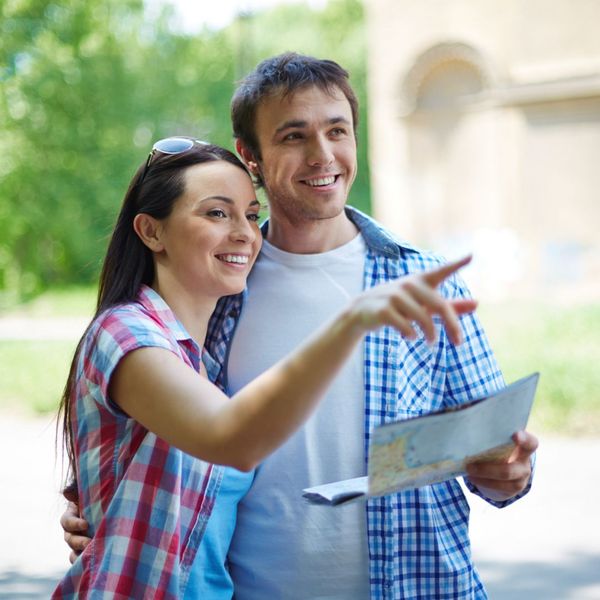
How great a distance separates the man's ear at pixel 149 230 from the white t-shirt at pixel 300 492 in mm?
402

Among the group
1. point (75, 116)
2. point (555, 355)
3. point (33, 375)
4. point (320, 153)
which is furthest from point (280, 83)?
point (75, 116)

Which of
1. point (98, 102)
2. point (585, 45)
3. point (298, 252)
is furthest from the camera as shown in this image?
point (98, 102)

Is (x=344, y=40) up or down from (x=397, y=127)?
up

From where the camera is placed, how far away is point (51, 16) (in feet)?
77.5

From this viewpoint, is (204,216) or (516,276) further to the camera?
(516,276)

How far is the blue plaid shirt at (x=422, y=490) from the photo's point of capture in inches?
82.4

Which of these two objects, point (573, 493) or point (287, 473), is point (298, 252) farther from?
point (573, 493)

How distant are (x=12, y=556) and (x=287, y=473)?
157 inches

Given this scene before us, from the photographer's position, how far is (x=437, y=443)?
4.91ft

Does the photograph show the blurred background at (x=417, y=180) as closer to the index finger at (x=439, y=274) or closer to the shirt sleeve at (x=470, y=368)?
the shirt sleeve at (x=470, y=368)

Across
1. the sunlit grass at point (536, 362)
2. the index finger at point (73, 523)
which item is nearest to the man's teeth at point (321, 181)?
the index finger at point (73, 523)

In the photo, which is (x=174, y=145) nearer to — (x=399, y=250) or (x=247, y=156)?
(x=247, y=156)

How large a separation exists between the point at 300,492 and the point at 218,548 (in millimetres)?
238

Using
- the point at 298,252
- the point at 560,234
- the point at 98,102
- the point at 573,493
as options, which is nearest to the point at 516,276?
the point at 560,234
